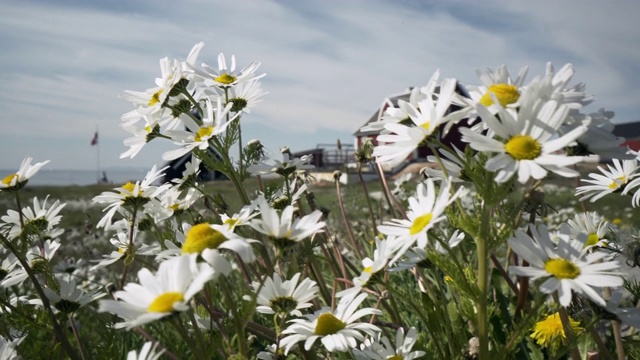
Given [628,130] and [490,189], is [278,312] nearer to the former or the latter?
[490,189]

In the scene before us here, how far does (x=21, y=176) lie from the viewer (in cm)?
198

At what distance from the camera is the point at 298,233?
1.23m

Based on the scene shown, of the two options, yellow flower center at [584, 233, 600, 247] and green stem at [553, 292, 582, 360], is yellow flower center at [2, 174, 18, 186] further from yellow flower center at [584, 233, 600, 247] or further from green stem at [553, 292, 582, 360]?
yellow flower center at [584, 233, 600, 247]

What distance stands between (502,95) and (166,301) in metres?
0.80

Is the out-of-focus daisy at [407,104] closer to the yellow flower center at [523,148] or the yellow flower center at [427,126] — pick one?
the yellow flower center at [427,126]

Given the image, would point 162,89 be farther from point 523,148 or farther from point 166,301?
point 523,148

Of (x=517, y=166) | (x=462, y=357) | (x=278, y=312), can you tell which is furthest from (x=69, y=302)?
(x=517, y=166)

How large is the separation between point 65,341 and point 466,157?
117 cm

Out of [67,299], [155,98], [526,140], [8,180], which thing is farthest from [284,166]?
[526,140]

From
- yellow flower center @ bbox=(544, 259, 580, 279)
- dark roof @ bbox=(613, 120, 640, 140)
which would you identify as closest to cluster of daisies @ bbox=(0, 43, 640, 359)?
yellow flower center @ bbox=(544, 259, 580, 279)

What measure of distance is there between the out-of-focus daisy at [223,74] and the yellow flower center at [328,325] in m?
0.81

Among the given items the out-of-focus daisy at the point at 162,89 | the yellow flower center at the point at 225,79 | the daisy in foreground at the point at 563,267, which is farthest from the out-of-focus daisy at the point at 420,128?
the yellow flower center at the point at 225,79

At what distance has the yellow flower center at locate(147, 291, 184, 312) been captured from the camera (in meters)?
0.98

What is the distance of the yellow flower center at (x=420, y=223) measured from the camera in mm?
1174
